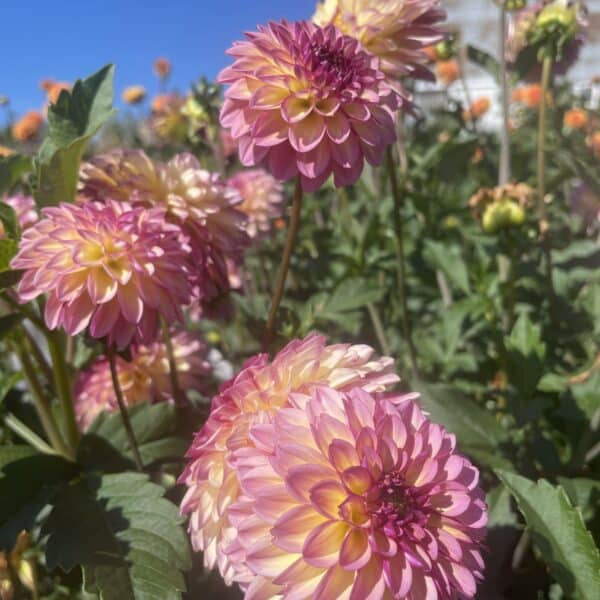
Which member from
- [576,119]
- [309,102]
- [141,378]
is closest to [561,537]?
[309,102]

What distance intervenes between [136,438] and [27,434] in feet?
0.76

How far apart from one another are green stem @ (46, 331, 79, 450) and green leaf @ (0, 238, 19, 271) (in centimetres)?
13

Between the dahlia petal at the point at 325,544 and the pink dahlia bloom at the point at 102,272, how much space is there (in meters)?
0.36

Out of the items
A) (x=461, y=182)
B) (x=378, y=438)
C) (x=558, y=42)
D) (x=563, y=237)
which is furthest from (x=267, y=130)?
(x=461, y=182)

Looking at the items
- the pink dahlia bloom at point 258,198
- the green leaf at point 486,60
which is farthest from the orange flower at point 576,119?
the pink dahlia bloom at point 258,198

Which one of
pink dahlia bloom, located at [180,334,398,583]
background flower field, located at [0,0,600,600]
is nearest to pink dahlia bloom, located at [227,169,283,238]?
background flower field, located at [0,0,600,600]

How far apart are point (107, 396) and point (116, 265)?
15.9 inches

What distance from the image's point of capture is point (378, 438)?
66 centimetres

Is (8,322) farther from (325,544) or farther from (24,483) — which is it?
(325,544)

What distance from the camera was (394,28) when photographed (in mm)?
1081

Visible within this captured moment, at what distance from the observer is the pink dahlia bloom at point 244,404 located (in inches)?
28.8

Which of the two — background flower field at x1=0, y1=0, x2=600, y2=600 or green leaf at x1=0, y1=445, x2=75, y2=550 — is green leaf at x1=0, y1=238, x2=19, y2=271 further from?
green leaf at x1=0, y1=445, x2=75, y2=550

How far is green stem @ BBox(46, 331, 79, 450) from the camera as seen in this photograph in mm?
1050

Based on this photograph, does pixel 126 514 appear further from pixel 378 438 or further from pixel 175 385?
pixel 378 438
